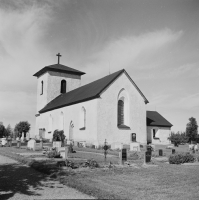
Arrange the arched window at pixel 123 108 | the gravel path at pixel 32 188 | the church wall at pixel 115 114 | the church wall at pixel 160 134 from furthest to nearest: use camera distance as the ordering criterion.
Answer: the church wall at pixel 160 134
the arched window at pixel 123 108
the church wall at pixel 115 114
the gravel path at pixel 32 188

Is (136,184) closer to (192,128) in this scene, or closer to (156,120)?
(156,120)

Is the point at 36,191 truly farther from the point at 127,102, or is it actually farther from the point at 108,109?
the point at 127,102

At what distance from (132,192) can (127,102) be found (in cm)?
2486

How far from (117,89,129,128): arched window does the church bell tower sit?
16511 mm

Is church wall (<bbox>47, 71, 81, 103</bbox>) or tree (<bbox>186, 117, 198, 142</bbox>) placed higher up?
church wall (<bbox>47, 71, 81, 103</bbox>)

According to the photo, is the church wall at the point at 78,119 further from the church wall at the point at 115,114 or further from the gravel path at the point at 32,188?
the gravel path at the point at 32,188

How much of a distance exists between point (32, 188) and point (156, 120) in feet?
111

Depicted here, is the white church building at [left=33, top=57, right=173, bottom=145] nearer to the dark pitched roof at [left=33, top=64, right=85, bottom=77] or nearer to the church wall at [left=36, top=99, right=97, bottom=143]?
the church wall at [left=36, top=99, right=97, bottom=143]

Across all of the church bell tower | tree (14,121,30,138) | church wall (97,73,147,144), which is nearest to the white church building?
church wall (97,73,147,144)

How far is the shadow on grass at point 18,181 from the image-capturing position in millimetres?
7083

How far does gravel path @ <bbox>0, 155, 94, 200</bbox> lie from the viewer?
680 centimetres

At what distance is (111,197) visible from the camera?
666 centimetres

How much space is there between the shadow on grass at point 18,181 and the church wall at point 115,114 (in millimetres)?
18801

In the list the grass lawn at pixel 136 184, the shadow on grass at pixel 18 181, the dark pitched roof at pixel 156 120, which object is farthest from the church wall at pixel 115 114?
the shadow on grass at pixel 18 181
